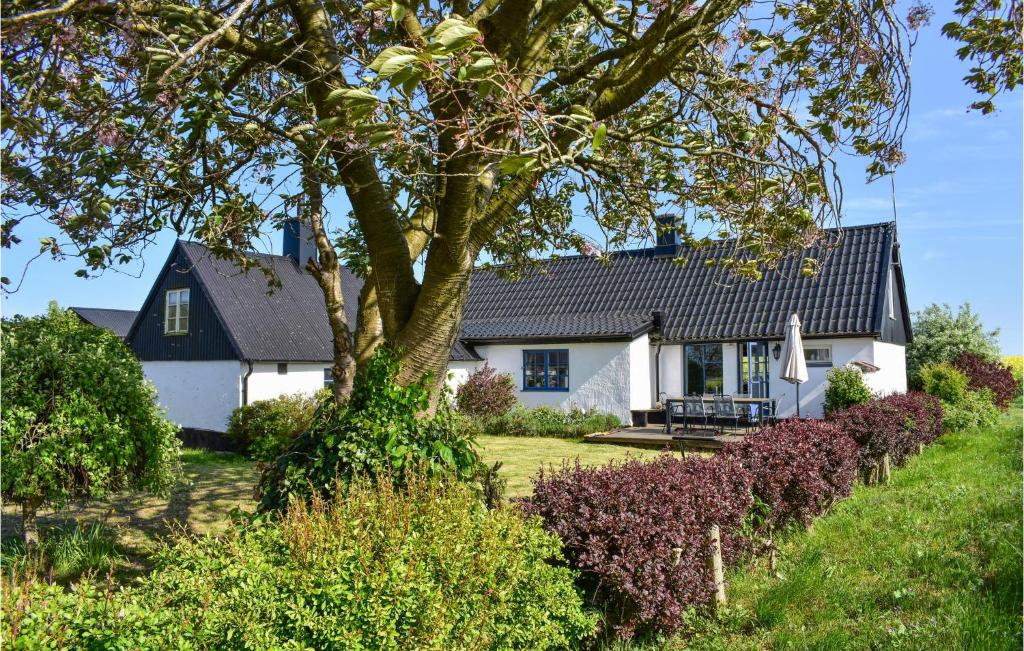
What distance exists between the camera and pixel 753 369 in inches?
828

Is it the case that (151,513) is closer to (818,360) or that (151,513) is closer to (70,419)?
(70,419)

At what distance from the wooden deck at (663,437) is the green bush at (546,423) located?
0.74 metres

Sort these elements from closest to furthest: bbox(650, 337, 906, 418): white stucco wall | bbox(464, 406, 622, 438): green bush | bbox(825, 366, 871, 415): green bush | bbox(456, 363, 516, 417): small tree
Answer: bbox(825, 366, 871, 415): green bush < bbox(650, 337, 906, 418): white stucco wall < bbox(464, 406, 622, 438): green bush < bbox(456, 363, 516, 417): small tree

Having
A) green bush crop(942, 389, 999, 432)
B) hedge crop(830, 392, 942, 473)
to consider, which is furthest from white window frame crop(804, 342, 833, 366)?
hedge crop(830, 392, 942, 473)

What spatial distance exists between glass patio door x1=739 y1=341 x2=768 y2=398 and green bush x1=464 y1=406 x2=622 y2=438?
4.13 metres

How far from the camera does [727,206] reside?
7516 mm

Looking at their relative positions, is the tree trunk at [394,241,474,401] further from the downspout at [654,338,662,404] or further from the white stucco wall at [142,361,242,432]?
the downspout at [654,338,662,404]

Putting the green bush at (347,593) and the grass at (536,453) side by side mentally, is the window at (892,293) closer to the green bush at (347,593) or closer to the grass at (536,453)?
the grass at (536,453)

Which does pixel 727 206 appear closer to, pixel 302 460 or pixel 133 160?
pixel 302 460

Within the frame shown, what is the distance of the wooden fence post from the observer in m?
5.65

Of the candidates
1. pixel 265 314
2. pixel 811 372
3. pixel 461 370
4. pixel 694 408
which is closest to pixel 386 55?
pixel 694 408

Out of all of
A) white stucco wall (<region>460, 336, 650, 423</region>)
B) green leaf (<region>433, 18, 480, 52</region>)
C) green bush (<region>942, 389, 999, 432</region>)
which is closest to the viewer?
green leaf (<region>433, 18, 480, 52</region>)

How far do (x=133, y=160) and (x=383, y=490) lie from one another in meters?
3.26

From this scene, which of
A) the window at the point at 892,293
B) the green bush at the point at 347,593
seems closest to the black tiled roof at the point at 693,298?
the window at the point at 892,293
